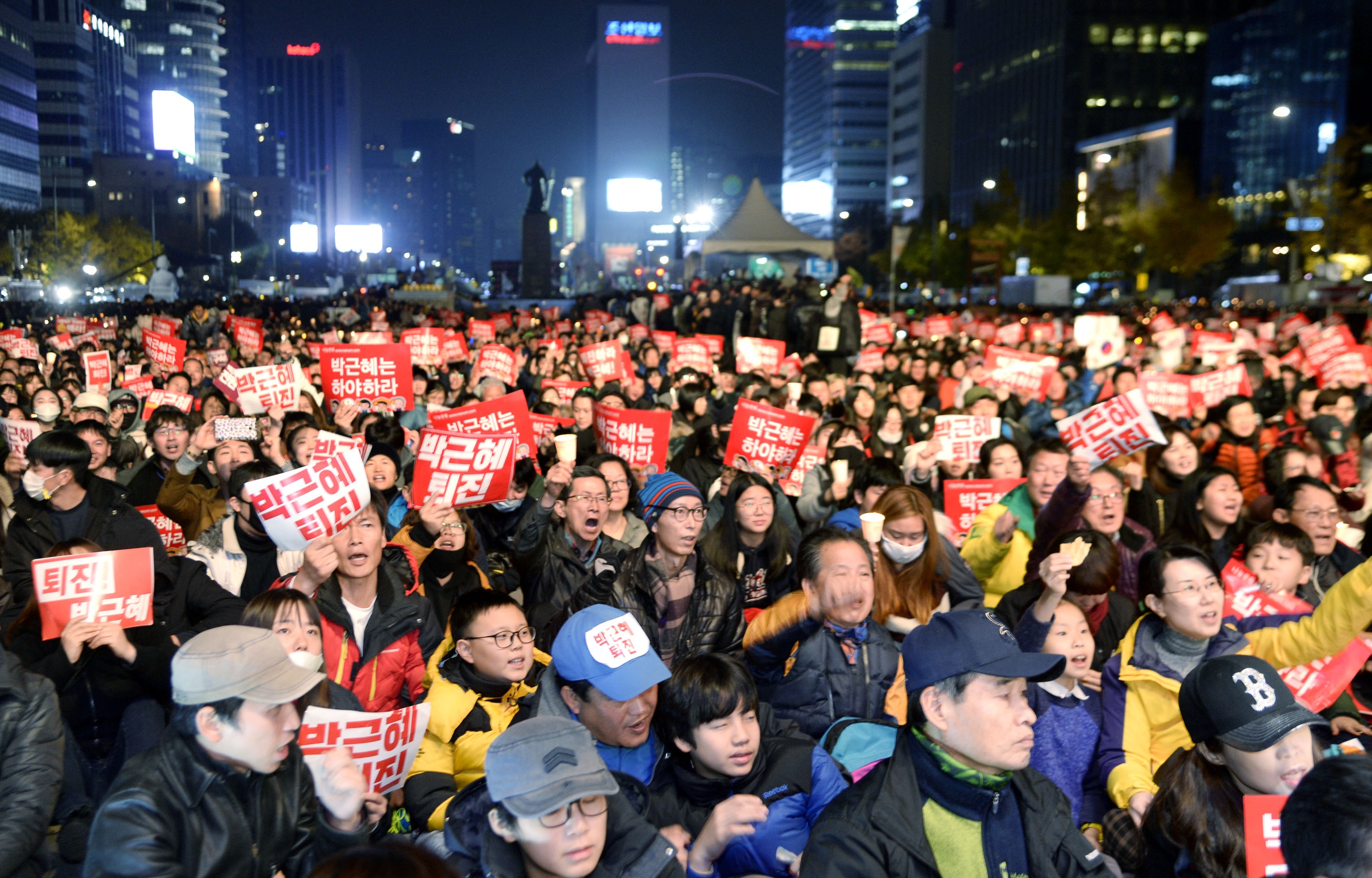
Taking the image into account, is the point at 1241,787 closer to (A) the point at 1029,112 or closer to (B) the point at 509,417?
(B) the point at 509,417

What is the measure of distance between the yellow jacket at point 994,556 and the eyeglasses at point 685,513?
1.55 meters

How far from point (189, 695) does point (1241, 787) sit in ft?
9.13

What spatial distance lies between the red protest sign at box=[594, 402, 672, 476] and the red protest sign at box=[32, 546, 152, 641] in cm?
416

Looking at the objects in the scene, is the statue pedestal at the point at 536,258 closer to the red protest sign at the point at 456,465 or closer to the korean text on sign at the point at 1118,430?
the red protest sign at the point at 456,465

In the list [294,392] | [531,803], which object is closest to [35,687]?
[531,803]

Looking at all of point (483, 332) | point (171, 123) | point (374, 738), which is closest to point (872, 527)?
point (374, 738)

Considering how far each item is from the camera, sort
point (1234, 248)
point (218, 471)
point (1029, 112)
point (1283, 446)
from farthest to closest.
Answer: point (1029, 112)
point (1234, 248)
point (1283, 446)
point (218, 471)

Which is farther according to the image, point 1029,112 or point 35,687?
point 1029,112

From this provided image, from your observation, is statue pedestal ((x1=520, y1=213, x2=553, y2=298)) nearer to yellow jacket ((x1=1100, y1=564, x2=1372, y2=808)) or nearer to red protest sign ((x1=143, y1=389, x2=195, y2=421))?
red protest sign ((x1=143, y1=389, x2=195, y2=421))

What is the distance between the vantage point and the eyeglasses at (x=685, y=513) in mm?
4961

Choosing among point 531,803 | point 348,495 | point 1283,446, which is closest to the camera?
point 531,803

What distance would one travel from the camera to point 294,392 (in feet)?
33.0

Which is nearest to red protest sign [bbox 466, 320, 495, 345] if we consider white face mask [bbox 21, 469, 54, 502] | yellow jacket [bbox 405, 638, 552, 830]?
white face mask [bbox 21, 469, 54, 502]

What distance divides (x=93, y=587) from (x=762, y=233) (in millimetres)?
42856
